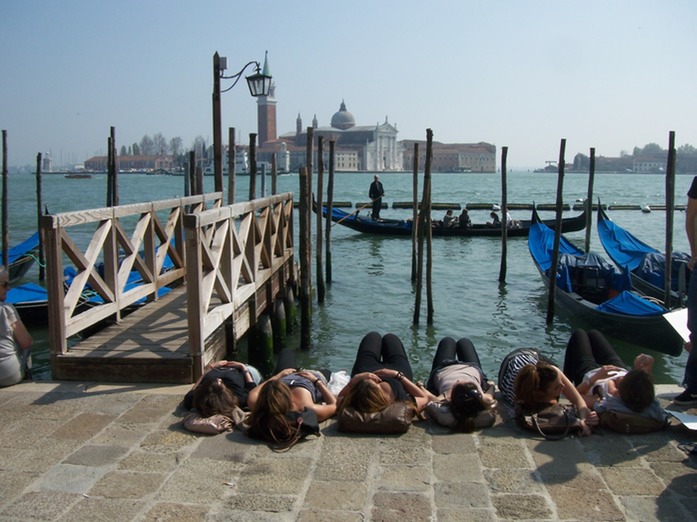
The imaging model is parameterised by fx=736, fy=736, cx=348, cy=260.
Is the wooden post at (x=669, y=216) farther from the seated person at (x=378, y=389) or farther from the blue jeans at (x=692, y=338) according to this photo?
the seated person at (x=378, y=389)

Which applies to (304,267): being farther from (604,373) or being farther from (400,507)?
(400,507)

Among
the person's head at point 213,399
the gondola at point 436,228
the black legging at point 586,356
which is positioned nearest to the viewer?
the person's head at point 213,399

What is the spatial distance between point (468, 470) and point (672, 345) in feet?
16.2

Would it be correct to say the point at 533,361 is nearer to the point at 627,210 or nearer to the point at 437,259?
the point at 437,259

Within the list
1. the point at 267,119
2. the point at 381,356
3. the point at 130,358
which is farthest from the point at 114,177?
the point at 267,119

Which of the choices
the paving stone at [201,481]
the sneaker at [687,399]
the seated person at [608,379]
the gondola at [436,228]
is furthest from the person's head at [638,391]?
the gondola at [436,228]

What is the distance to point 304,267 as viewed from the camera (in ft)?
26.1

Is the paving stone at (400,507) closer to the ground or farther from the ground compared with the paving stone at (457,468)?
closer to the ground

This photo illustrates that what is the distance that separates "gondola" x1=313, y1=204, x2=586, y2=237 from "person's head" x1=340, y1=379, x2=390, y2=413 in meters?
15.6

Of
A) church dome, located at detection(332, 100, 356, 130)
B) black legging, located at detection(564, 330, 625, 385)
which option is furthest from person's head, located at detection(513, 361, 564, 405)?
church dome, located at detection(332, 100, 356, 130)

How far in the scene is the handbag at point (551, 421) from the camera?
3.54m

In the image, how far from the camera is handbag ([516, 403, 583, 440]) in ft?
11.6

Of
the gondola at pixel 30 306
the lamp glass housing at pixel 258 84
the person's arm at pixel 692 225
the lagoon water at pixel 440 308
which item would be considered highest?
the lamp glass housing at pixel 258 84

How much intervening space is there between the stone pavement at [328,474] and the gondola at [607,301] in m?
3.06
